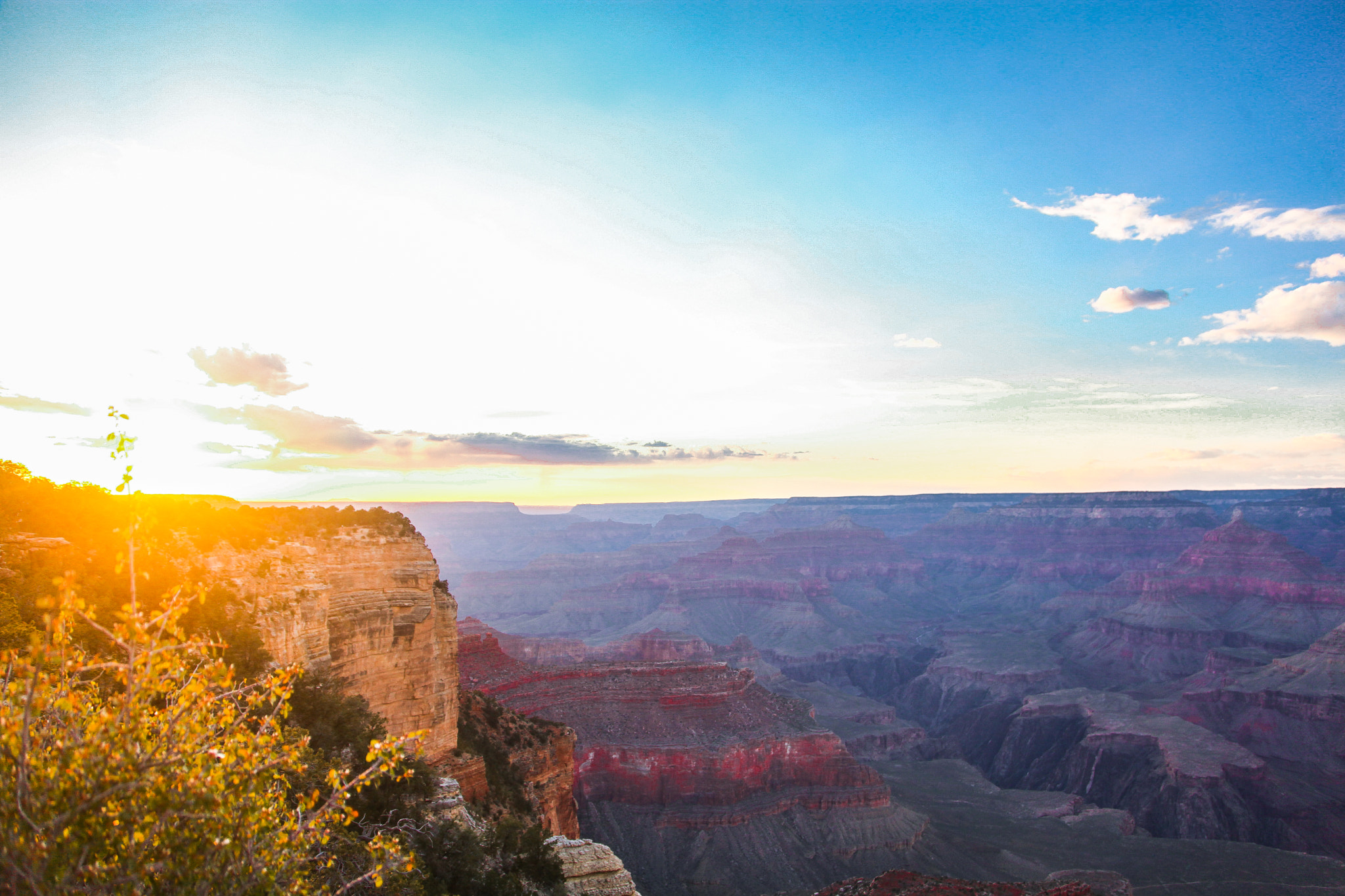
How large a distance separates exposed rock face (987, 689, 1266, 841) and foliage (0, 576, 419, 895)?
3367 inches

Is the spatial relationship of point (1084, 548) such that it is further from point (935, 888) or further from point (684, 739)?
point (935, 888)

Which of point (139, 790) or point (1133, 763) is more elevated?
point (139, 790)

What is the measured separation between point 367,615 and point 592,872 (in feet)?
36.0

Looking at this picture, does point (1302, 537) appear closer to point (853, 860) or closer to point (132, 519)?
point (853, 860)

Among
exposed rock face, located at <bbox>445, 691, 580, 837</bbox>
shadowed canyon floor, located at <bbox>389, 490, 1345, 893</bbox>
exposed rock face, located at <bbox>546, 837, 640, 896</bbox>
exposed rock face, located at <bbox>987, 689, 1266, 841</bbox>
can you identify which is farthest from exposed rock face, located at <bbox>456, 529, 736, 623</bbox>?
exposed rock face, located at <bbox>546, 837, 640, 896</bbox>

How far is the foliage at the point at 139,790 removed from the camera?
19.3ft

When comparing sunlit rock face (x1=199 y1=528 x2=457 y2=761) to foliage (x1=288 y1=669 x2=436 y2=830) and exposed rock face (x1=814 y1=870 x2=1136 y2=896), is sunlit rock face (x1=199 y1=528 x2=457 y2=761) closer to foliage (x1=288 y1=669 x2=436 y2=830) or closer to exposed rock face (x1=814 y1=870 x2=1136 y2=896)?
foliage (x1=288 y1=669 x2=436 y2=830)

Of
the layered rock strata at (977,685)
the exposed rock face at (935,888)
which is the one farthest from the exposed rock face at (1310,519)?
the exposed rock face at (935,888)

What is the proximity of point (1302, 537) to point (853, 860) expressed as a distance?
18755 centimetres

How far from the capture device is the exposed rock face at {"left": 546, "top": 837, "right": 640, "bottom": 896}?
1778 cm

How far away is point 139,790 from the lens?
6.73 m

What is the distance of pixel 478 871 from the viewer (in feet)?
49.5

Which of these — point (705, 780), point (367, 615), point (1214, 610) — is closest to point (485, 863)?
point (367, 615)

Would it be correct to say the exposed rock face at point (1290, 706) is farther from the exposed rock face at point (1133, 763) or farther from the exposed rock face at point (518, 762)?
the exposed rock face at point (518, 762)
